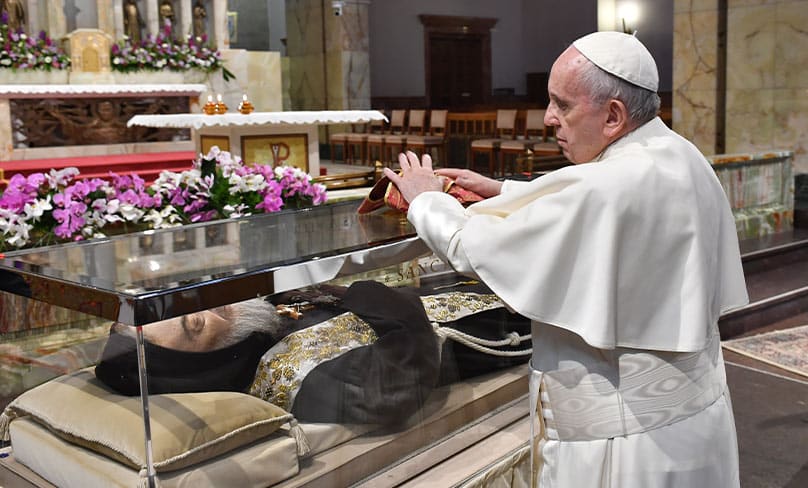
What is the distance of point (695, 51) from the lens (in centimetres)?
952

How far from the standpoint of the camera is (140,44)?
36.8 ft

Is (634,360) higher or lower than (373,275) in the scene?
lower

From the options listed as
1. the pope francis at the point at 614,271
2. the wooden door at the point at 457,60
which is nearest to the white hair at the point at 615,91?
the pope francis at the point at 614,271

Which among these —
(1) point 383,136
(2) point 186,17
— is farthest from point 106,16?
(1) point 383,136

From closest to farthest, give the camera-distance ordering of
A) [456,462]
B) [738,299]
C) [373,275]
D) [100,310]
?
[100,310] < [738,299] < [373,275] < [456,462]

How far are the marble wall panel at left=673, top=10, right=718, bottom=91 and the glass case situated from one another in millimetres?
7722

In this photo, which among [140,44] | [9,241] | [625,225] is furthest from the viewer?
[140,44]

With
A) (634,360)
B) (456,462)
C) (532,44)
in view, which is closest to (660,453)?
(634,360)

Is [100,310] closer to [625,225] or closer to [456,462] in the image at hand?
[625,225]

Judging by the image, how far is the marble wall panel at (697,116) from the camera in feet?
31.1

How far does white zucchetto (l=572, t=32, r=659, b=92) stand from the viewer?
5.83 ft

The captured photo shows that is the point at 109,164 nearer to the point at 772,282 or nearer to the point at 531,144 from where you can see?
the point at 531,144

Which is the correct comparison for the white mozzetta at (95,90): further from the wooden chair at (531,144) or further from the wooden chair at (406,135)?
the wooden chair at (531,144)

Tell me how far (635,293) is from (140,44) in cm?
1058
